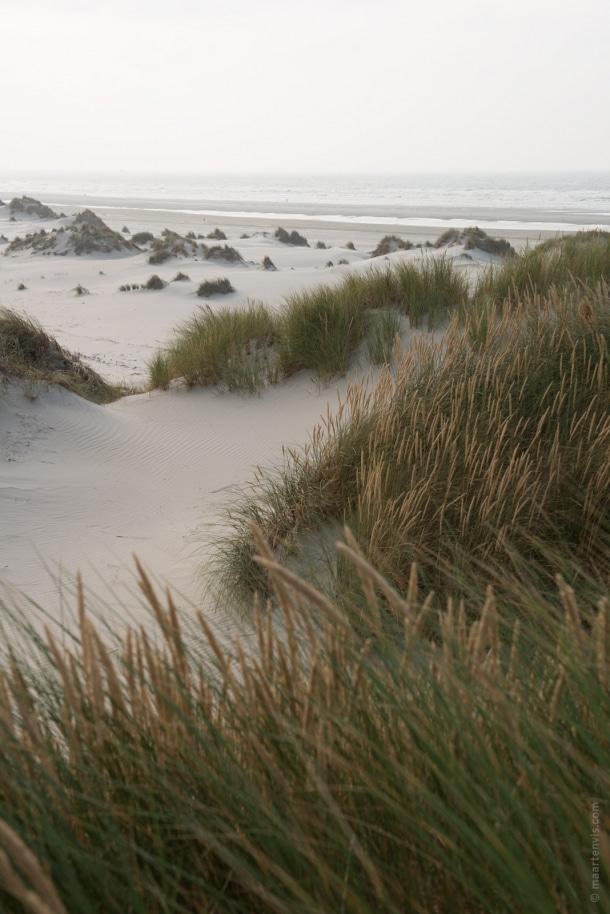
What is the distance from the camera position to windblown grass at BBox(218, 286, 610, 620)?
11.2 feet

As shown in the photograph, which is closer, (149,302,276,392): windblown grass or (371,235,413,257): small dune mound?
(149,302,276,392): windblown grass

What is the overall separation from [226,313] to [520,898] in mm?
7473

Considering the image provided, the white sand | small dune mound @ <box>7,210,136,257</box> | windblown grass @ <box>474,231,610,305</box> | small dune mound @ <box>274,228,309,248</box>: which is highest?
small dune mound @ <box>274,228,309,248</box>

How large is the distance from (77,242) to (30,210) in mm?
17004

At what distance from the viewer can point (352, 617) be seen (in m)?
2.74

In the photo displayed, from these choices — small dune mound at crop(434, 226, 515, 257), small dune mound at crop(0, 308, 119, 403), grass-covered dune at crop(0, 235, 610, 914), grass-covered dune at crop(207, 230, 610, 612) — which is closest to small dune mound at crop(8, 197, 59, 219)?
small dune mound at crop(434, 226, 515, 257)

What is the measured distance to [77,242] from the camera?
22.1 metres

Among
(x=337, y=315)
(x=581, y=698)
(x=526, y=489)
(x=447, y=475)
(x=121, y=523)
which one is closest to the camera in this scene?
(x=581, y=698)

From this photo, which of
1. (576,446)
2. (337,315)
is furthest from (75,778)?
(337,315)

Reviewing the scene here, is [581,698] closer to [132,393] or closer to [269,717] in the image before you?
[269,717]

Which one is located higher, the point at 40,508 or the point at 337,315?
the point at 337,315

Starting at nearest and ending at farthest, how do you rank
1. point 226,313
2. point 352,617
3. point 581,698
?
point 581,698 < point 352,617 < point 226,313

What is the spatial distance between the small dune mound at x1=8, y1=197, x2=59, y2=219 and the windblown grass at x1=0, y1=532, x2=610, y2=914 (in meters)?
37.8

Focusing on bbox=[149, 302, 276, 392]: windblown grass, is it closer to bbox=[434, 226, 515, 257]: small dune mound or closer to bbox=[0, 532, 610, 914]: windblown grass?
bbox=[0, 532, 610, 914]: windblown grass
